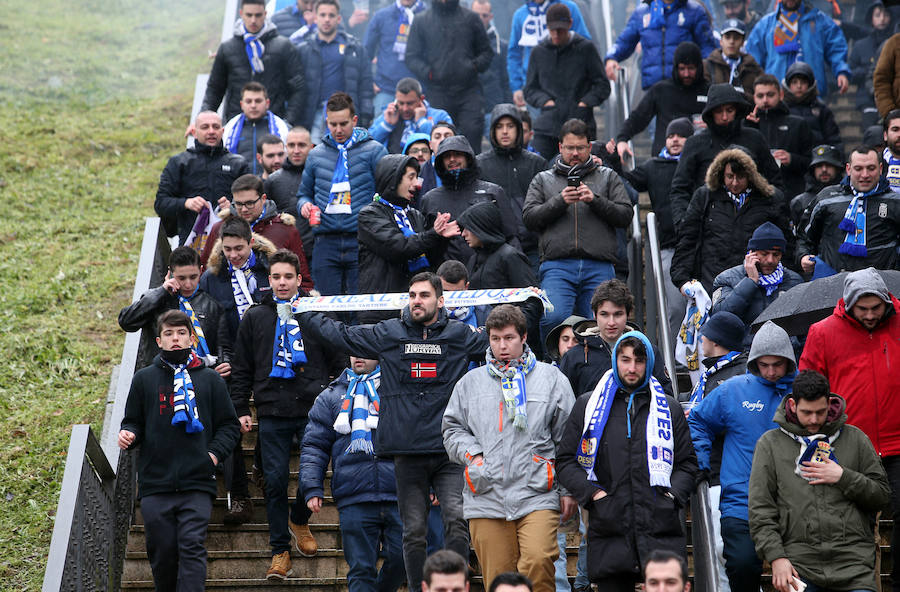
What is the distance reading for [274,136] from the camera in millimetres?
12211

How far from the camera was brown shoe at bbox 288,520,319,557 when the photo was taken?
29.8ft

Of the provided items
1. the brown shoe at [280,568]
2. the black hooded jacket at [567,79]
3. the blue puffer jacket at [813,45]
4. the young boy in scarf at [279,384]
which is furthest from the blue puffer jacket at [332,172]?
the blue puffer jacket at [813,45]

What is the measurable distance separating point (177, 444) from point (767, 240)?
4496 mm

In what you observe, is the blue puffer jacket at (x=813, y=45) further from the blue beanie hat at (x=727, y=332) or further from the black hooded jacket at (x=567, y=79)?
the blue beanie hat at (x=727, y=332)

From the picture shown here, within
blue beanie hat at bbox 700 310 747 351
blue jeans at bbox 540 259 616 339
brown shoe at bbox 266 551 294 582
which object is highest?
blue jeans at bbox 540 259 616 339

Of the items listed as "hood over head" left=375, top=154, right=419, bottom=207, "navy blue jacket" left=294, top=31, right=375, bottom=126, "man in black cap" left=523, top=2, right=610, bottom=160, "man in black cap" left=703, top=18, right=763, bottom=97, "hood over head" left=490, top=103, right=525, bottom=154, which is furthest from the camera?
"navy blue jacket" left=294, top=31, right=375, bottom=126

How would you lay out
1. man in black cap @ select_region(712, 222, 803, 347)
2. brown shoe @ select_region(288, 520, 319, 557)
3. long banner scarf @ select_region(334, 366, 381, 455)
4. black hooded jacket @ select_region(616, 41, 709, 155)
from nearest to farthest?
long banner scarf @ select_region(334, 366, 381, 455), brown shoe @ select_region(288, 520, 319, 557), man in black cap @ select_region(712, 222, 803, 347), black hooded jacket @ select_region(616, 41, 709, 155)

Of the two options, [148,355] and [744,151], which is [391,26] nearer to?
[744,151]

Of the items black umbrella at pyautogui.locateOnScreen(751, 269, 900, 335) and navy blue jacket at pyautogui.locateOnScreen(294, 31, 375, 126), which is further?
navy blue jacket at pyautogui.locateOnScreen(294, 31, 375, 126)

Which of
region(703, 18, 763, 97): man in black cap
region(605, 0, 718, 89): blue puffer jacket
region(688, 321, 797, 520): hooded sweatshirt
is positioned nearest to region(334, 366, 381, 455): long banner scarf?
region(688, 321, 797, 520): hooded sweatshirt

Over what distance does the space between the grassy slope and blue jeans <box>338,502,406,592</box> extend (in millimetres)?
2799

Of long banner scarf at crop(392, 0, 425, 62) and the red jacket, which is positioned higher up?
long banner scarf at crop(392, 0, 425, 62)

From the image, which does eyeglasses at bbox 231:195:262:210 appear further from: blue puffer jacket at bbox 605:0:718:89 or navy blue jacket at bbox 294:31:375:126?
blue puffer jacket at bbox 605:0:718:89

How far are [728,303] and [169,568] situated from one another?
4.37m
